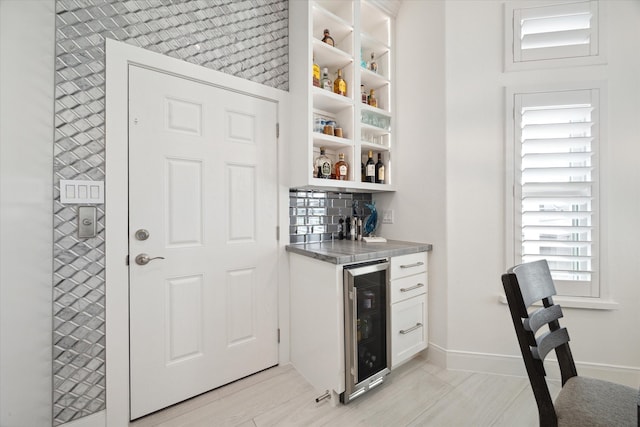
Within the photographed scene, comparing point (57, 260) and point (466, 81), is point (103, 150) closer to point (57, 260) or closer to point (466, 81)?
point (57, 260)

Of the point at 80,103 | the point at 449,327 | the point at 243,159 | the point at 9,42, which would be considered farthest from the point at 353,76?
the point at 449,327

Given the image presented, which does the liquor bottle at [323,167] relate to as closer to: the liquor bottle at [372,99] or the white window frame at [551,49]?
the liquor bottle at [372,99]

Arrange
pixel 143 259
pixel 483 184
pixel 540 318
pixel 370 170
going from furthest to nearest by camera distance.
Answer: pixel 370 170 → pixel 483 184 → pixel 143 259 → pixel 540 318

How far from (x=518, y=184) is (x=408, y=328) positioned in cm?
132

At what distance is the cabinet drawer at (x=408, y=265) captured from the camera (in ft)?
5.99

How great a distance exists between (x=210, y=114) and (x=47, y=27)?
2.58 ft

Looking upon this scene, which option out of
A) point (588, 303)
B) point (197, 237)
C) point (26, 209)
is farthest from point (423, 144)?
point (26, 209)

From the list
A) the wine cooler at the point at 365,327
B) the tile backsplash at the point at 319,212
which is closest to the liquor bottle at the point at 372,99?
the tile backsplash at the point at 319,212

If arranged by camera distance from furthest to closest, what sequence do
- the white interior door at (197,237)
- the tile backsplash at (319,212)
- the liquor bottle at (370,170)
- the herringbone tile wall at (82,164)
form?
the liquor bottle at (370,170) < the tile backsplash at (319,212) < the white interior door at (197,237) < the herringbone tile wall at (82,164)

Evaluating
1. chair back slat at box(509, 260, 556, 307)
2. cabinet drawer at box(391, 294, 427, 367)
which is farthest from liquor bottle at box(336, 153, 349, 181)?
chair back slat at box(509, 260, 556, 307)

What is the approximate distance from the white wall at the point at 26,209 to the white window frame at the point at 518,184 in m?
2.73

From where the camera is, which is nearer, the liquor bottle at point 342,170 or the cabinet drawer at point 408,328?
the cabinet drawer at point 408,328

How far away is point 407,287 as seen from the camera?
6.27 feet

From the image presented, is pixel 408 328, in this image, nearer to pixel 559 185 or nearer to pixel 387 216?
pixel 387 216
